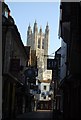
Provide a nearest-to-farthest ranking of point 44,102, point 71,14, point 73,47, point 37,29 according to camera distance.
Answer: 1. point 73,47
2. point 71,14
3. point 44,102
4. point 37,29

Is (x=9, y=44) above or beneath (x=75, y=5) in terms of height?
beneath

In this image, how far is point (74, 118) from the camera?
25391mm

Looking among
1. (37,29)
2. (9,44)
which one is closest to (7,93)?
(9,44)

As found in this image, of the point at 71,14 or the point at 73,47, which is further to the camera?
the point at 71,14

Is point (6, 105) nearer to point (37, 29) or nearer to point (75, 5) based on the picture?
point (75, 5)

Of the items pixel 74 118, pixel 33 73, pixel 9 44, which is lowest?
pixel 74 118

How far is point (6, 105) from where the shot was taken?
29.3 meters

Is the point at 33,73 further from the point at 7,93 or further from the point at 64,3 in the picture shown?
the point at 64,3

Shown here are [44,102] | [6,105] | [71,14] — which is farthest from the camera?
[44,102]

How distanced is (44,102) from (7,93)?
74.4 meters

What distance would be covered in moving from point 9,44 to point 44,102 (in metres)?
76.4

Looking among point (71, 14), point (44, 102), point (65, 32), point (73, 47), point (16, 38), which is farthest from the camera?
point (44, 102)

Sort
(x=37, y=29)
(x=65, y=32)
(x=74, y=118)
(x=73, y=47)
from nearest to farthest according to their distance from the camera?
1. (x=73, y=47)
2. (x=74, y=118)
3. (x=65, y=32)
4. (x=37, y=29)

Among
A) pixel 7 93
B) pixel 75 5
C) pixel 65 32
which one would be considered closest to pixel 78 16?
pixel 75 5
